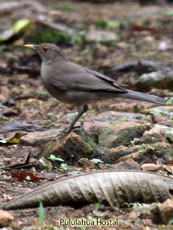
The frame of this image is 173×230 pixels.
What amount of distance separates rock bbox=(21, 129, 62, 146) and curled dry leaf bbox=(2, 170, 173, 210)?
1.49 meters

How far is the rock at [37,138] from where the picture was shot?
4.61 m

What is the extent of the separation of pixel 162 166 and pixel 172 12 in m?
8.97

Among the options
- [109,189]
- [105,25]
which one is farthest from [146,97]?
[105,25]

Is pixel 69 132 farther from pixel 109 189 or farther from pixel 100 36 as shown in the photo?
pixel 100 36

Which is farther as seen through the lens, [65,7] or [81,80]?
[65,7]

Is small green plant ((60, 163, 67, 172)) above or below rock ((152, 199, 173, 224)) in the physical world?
below

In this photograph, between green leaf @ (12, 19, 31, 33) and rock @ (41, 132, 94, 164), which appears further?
green leaf @ (12, 19, 31, 33)

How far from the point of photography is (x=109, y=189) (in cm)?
320

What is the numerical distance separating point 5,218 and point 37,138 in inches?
76.0

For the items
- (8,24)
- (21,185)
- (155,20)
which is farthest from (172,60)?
(21,185)

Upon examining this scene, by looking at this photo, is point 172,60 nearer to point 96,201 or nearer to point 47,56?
point 47,56

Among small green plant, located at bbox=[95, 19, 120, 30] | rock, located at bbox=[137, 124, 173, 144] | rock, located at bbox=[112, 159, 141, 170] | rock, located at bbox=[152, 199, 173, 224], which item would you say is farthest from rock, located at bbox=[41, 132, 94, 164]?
small green plant, located at bbox=[95, 19, 120, 30]

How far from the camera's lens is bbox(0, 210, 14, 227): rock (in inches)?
110

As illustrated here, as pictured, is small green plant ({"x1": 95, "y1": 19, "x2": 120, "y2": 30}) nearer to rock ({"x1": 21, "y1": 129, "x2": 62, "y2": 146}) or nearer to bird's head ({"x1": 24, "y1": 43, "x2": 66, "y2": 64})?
bird's head ({"x1": 24, "y1": 43, "x2": 66, "y2": 64})
